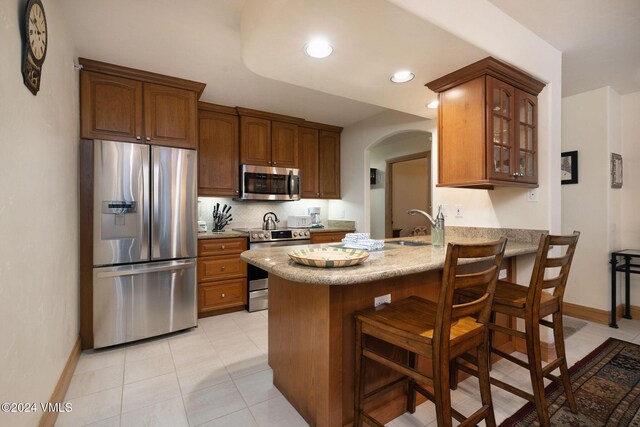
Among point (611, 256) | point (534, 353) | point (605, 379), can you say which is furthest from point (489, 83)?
point (611, 256)

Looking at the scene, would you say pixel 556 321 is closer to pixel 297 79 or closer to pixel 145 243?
pixel 297 79

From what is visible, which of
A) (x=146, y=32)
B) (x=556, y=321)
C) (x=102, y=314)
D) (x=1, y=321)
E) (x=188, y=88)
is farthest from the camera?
(x=188, y=88)

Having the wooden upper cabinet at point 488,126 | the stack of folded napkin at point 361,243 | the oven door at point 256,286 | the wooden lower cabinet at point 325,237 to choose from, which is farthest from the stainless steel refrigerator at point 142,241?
the wooden upper cabinet at point 488,126

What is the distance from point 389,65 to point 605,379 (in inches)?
99.4

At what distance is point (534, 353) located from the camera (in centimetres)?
152

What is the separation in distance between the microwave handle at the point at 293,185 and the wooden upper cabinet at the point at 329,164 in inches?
18.1

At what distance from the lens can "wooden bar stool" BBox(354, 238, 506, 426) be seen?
3.53 feet

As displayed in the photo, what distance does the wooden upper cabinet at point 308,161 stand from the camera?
4152 mm

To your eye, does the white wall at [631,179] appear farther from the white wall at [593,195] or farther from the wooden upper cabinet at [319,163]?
the wooden upper cabinet at [319,163]

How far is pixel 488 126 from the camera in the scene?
1972mm

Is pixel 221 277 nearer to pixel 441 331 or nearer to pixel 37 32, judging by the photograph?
pixel 37 32

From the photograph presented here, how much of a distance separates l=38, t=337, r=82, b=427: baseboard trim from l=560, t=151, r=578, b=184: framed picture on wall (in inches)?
182

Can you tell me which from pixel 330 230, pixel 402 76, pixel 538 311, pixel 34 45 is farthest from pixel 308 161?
pixel 538 311

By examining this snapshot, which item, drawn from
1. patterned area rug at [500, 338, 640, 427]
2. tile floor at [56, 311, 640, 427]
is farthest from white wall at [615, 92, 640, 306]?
patterned area rug at [500, 338, 640, 427]
